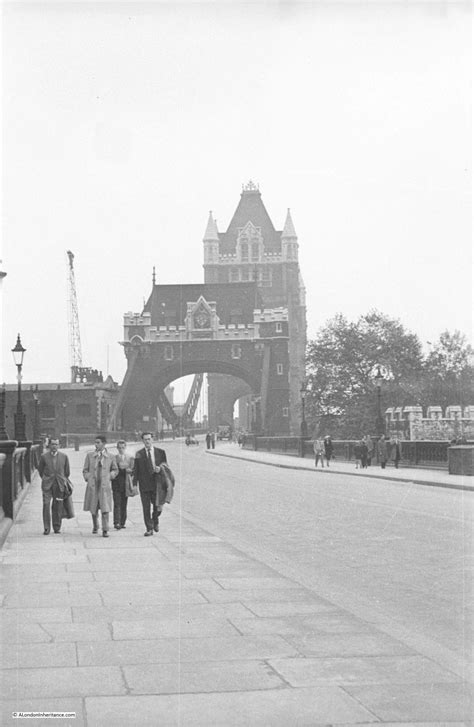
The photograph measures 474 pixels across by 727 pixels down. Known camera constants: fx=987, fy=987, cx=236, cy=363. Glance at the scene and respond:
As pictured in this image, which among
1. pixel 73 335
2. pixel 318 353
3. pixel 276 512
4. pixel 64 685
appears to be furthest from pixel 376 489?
pixel 73 335

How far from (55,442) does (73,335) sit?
124m

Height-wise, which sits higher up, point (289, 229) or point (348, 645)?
point (289, 229)

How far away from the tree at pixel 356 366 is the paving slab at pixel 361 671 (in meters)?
56.3

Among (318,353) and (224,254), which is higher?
(224,254)

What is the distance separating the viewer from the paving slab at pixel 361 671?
221 inches

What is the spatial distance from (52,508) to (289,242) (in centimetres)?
11714

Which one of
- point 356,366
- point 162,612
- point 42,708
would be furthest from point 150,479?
point 356,366

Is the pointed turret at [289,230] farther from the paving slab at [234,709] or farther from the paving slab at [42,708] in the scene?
the paving slab at [42,708]

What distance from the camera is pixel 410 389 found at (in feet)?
215

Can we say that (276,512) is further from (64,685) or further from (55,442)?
(64,685)

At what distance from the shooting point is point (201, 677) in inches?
223

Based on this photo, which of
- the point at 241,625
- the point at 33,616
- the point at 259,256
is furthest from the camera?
the point at 259,256

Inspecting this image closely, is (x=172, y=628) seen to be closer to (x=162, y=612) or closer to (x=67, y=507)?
(x=162, y=612)

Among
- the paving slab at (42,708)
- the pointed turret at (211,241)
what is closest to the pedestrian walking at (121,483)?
the paving slab at (42,708)
